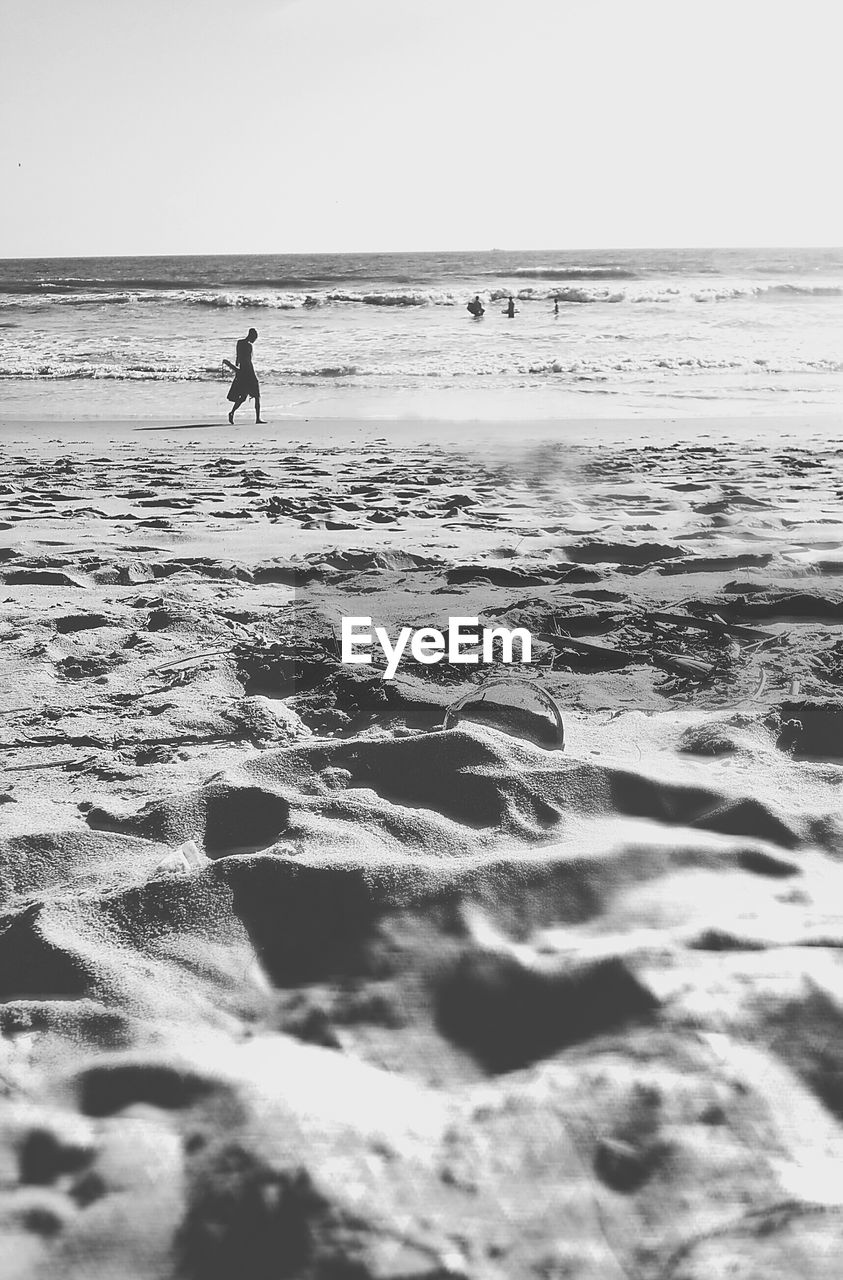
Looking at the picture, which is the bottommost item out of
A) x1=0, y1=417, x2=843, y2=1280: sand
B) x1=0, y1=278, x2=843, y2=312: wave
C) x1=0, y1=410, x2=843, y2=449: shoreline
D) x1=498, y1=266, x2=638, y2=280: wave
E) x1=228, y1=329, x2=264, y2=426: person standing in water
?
x1=0, y1=417, x2=843, y2=1280: sand

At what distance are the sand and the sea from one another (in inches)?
281

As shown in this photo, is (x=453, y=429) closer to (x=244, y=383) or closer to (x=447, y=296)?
(x=244, y=383)

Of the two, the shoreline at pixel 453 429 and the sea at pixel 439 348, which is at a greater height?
the sea at pixel 439 348

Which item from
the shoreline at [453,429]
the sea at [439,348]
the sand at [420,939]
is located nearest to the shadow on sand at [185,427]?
the shoreline at [453,429]

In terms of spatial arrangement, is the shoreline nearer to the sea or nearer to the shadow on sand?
the shadow on sand

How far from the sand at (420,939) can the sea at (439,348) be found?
7125 mm

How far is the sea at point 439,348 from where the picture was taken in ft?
35.8

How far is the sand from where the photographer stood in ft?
3.55

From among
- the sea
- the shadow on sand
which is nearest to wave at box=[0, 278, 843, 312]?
the sea

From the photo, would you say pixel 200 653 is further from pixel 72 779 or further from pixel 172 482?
pixel 172 482

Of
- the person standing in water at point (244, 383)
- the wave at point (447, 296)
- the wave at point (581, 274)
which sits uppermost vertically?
the wave at point (581, 274)

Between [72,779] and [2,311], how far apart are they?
28298mm

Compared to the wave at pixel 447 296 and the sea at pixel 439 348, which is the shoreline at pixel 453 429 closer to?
the sea at pixel 439 348

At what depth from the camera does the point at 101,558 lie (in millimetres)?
3936
